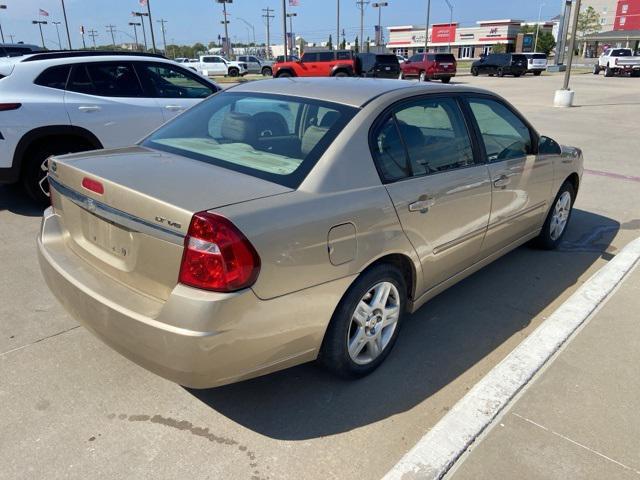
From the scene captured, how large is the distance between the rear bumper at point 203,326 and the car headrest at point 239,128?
3.59ft

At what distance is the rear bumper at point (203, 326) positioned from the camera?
2.13m

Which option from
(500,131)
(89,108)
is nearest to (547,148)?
(500,131)

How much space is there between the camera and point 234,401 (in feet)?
8.99

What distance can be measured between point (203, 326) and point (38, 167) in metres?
4.46

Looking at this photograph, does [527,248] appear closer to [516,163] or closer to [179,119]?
[516,163]

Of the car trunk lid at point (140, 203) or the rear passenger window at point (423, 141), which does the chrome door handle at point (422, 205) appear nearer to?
the rear passenger window at point (423, 141)

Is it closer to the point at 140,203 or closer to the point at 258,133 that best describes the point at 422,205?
the point at 258,133

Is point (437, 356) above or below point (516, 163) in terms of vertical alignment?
below

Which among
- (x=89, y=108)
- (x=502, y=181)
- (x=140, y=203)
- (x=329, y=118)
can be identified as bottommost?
(x=502, y=181)

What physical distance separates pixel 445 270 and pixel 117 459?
84.7 inches

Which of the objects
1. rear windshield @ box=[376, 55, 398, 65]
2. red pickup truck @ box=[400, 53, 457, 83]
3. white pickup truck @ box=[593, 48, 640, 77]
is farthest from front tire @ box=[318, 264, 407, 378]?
white pickup truck @ box=[593, 48, 640, 77]

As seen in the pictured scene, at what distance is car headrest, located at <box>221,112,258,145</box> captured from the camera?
307cm

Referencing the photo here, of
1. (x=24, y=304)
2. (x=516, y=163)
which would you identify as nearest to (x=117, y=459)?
(x=24, y=304)

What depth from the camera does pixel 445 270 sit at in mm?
3348
